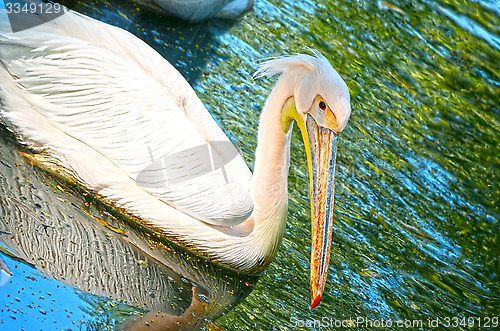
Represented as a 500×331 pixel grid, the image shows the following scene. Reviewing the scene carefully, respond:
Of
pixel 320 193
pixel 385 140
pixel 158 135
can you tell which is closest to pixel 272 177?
pixel 320 193

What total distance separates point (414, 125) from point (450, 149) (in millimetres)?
297

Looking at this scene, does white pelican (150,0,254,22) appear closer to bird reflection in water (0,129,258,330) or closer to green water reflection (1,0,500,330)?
green water reflection (1,0,500,330)

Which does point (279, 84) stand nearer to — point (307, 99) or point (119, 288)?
point (307, 99)

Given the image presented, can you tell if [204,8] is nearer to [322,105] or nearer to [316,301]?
[322,105]

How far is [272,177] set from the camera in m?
3.06

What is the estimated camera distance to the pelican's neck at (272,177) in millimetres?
3035

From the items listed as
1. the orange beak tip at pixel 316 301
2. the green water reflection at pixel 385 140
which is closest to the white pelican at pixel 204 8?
the green water reflection at pixel 385 140

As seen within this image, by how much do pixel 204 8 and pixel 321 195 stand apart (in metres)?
2.29

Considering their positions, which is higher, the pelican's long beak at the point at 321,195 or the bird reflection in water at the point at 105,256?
the pelican's long beak at the point at 321,195

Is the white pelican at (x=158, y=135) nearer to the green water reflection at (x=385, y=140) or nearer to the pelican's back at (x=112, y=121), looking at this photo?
the pelican's back at (x=112, y=121)

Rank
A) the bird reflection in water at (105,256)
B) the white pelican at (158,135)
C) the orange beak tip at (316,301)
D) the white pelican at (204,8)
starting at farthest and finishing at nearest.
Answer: the white pelican at (204,8), the white pelican at (158,135), the orange beak tip at (316,301), the bird reflection in water at (105,256)

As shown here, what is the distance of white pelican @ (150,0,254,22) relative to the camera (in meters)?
4.51

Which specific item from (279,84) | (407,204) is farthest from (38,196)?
(407,204)

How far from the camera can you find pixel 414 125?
178 inches
